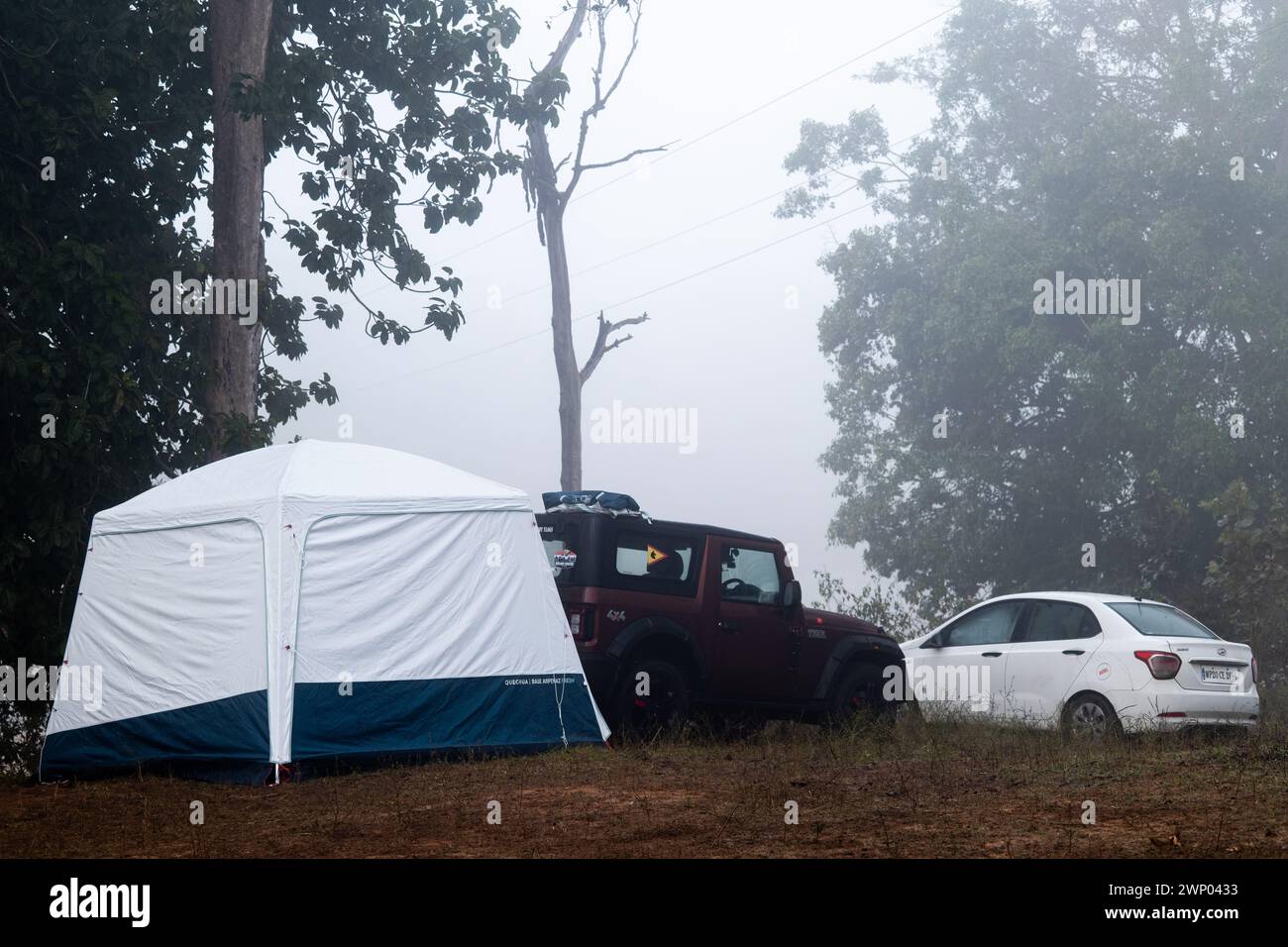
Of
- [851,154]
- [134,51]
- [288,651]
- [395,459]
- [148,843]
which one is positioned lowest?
[148,843]

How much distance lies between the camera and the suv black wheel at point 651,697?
11641 millimetres

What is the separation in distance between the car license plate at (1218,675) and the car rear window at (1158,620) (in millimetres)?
381

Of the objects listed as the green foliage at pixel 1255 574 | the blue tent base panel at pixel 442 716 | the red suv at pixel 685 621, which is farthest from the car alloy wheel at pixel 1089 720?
the green foliage at pixel 1255 574

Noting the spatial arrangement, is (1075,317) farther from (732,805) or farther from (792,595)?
(732,805)

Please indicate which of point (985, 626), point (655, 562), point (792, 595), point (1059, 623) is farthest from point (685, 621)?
point (1059, 623)

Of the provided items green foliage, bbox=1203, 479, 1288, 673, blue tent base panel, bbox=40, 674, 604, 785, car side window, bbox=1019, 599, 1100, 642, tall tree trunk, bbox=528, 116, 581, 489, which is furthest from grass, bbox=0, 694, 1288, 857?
tall tree trunk, bbox=528, 116, 581, 489

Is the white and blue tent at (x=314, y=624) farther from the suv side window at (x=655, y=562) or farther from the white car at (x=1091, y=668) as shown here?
the white car at (x=1091, y=668)

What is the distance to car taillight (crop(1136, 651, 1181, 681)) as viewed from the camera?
38.1 ft

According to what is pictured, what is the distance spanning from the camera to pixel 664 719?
38.9ft

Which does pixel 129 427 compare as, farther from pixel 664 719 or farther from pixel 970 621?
pixel 970 621

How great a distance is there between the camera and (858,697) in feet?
43.3

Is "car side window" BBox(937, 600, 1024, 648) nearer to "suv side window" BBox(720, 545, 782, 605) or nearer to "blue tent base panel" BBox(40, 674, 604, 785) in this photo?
"suv side window" BBox(720, 545, 782, 605)

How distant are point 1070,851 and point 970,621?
7.43 metres
